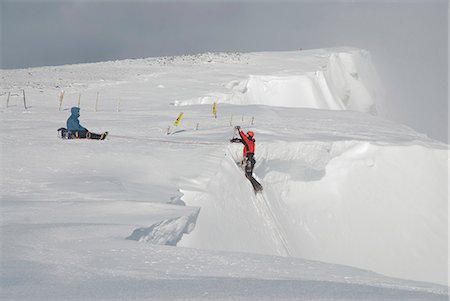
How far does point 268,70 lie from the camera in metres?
43.1

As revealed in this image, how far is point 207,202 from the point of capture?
37.6ft

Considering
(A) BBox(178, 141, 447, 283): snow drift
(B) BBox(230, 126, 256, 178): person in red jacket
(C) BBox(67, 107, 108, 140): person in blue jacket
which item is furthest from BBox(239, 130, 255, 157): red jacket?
(C) BBox(67, 107, 108, 140): person in blue jacket

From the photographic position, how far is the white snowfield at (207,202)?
5445mm

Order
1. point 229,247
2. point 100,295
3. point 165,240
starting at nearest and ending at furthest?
1. point 100,295
2. point 165,240
3. point 229,247

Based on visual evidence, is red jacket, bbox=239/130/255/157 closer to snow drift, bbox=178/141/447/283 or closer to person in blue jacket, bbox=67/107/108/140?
snow drift, bbox=178/141/447/283

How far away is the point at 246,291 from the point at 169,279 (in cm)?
87

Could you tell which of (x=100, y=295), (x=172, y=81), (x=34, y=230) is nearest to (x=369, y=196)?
(x=34, y=230)

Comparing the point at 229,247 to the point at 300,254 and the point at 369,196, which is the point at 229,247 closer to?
the point at 300,254

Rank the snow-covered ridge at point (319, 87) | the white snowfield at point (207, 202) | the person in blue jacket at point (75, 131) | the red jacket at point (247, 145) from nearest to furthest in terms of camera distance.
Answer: the white snowfield at point (207, 202) → the red jacket at point (247, 145) → the person in blue jacket at point (75, 131) → the snow-covered ridge at point (319, 87)

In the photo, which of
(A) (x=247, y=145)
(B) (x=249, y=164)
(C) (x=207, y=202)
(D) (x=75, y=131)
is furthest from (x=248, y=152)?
(D) (x=75, y=131)

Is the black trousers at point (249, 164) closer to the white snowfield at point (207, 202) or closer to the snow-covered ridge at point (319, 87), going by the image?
the white snowfield at point (207, 202)

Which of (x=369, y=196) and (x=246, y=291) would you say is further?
(x=369, y=196)

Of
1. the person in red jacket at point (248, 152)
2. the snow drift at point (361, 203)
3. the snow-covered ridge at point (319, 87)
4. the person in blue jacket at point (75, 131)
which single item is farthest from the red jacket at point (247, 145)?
the snow-covered ridge at point (319, 87)

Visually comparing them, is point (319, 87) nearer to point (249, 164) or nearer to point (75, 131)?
point (249, 164)
